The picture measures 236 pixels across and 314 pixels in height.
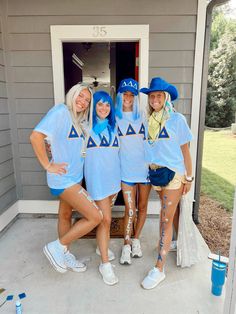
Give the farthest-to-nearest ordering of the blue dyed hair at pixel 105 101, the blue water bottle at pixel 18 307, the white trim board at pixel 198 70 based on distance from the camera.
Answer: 1. the white trim board at pixel 198 70
2. the blue dyed hair at pixel 105 101
3. the blue water bottle at pixel 18 307

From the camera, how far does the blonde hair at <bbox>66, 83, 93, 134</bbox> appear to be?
1905mm

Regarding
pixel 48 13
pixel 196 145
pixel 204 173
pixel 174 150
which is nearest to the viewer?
pixel 174 150

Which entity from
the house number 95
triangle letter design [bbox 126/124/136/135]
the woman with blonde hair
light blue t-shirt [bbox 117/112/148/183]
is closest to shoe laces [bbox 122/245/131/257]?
the woman with blonde hair

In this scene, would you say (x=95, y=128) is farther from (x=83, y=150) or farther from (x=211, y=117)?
(x=211, y=117)

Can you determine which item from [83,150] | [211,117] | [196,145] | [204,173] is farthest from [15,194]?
[211,117]

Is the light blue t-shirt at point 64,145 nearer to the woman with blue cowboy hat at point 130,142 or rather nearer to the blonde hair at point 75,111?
the blonde hair at point 75,111

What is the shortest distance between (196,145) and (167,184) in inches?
47.5

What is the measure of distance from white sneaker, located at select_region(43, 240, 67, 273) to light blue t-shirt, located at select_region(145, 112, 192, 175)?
0.99 meters

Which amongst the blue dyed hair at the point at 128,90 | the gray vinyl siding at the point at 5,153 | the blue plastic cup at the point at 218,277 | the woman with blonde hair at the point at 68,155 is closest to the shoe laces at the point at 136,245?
the woman with blonde hair at the point at 68,155

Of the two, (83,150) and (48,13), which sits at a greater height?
(48,13)

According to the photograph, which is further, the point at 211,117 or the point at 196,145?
the point at 211,117

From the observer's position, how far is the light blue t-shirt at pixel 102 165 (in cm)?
199

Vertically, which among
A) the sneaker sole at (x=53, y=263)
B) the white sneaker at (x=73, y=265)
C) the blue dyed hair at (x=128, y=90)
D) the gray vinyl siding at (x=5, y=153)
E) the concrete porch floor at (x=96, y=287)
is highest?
the blue dyed hair at (x=128, y=90)

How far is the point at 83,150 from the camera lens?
1994 mm
